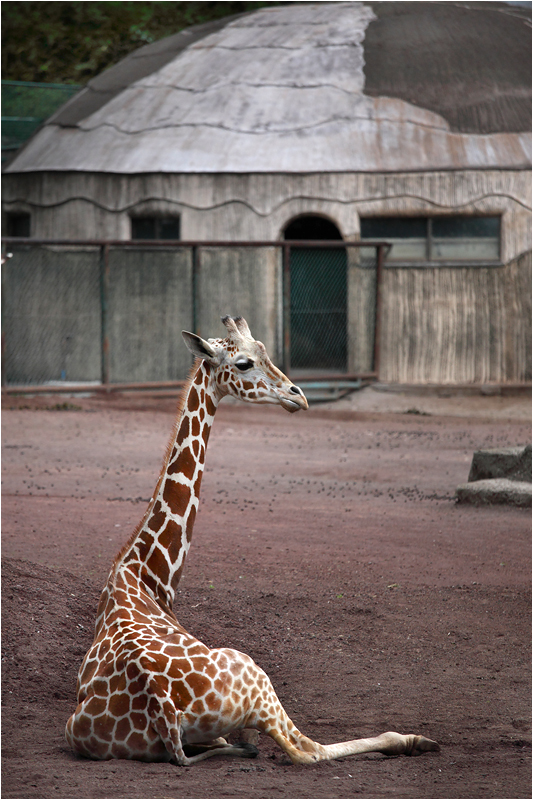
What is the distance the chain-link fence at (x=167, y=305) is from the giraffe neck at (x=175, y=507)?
11541mm

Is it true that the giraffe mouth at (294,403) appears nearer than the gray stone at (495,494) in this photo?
Yes

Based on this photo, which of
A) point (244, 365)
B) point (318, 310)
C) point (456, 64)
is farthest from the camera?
point (456, 64)

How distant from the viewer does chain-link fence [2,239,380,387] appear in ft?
53.2

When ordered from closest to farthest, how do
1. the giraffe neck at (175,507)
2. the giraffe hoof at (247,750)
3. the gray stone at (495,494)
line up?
the giraffe hoof at (247,750) < the giraffe neck at (175,507) < the gray stone at (495,494)

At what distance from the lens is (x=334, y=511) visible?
910 centimetres

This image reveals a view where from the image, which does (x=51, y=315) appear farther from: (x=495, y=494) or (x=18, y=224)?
(x=495, y=494)

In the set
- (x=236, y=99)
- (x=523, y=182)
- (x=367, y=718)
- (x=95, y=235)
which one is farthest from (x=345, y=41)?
(x=367, y=718)

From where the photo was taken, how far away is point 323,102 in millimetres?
18531

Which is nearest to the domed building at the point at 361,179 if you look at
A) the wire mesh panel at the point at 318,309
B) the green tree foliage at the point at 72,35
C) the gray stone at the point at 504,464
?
the wire mesh panel at the point at 318,309

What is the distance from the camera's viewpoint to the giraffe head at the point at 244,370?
14.3 ft

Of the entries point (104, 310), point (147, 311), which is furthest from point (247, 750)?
point (147, 311)

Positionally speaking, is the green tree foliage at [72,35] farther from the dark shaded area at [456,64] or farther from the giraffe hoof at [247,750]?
the giraffe hoof at [247,750]

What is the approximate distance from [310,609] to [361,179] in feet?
41.1

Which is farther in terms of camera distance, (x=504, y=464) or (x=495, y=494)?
(x=504, y=464)
